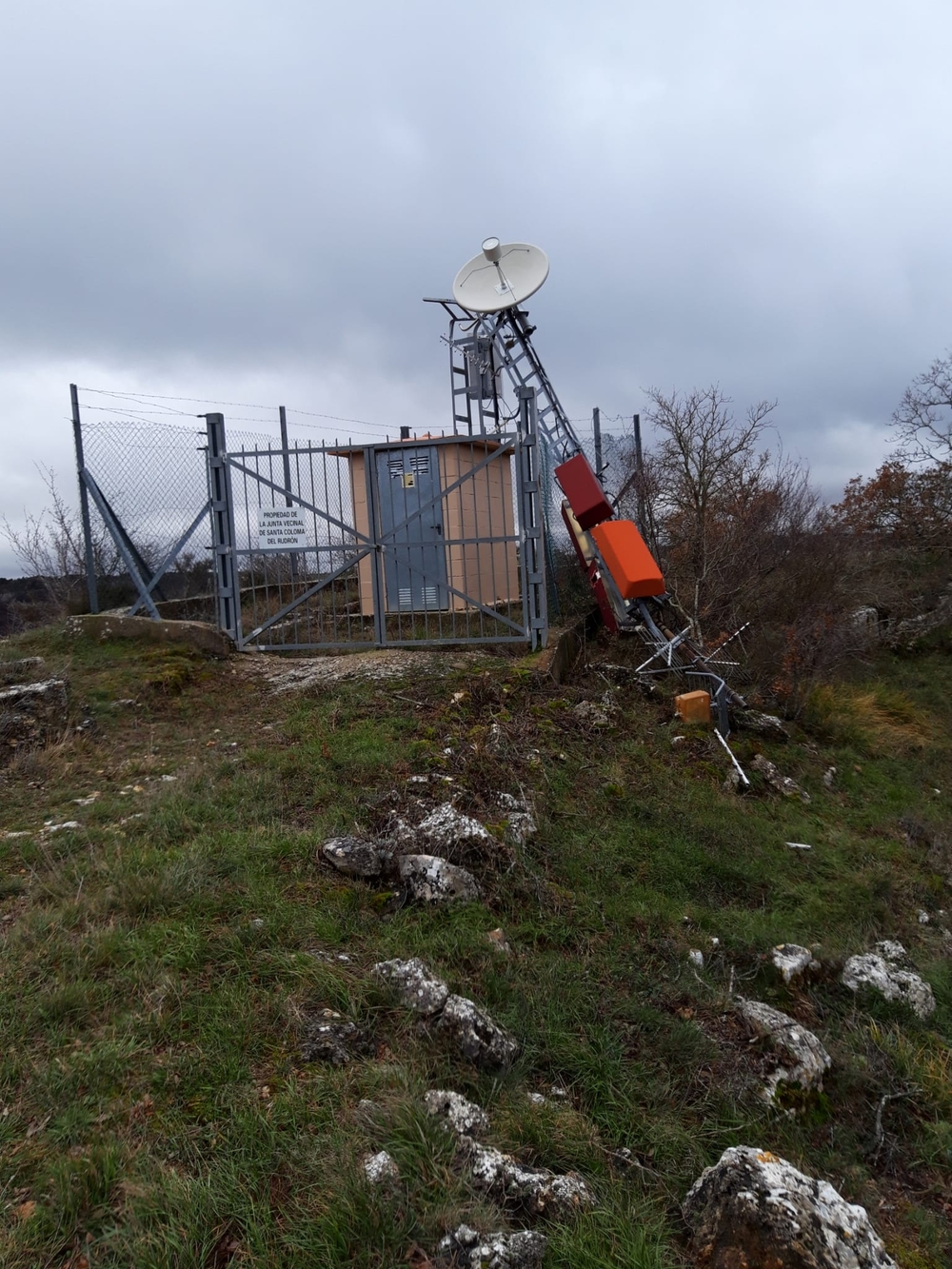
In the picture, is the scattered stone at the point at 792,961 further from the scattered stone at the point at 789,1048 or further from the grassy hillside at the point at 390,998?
the scattered stone at the point at 789,1048

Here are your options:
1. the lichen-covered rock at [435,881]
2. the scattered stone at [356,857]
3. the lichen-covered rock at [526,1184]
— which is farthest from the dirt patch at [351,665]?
the lichen-covered rock at [526,1184]

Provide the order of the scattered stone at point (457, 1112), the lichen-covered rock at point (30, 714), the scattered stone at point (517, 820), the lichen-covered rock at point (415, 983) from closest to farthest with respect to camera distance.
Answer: the scattered stone at point (457, 1112) → the lichen-covered rock at point (415, 983) → the scattered stone at point (517, 820) → the lichen-covered rock at point (30, 714)

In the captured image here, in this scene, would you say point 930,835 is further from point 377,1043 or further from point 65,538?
point 65,538

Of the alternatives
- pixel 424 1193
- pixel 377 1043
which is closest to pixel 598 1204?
pixel 424 1193

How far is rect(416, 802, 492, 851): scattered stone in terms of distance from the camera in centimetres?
400

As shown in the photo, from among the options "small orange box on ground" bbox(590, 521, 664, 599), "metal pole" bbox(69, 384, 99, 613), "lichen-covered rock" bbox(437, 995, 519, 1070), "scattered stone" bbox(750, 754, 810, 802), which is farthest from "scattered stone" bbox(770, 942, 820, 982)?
"metal pole" bbox(69, 384, 99, 613)

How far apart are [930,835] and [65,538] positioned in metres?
10.1

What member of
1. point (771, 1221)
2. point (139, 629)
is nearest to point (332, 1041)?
point (771, 1221)

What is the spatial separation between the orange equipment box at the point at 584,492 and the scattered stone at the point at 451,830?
5.03 m

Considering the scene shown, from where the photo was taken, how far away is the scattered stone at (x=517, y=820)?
173 inches

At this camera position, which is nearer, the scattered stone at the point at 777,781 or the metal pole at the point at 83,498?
the scattered stone at the point at 777,781

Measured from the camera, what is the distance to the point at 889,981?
3.94 meters

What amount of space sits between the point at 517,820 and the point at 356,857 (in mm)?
1109

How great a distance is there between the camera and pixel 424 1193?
218 cm
